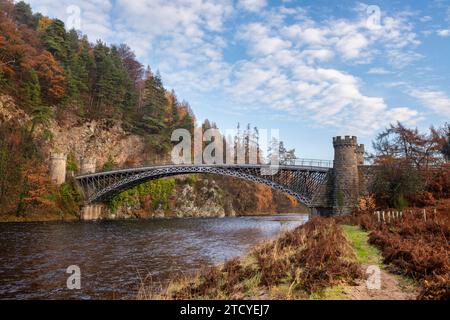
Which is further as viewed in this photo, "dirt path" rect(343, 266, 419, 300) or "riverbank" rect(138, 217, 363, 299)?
"riverbank" rect(138, 217, 363, 299)

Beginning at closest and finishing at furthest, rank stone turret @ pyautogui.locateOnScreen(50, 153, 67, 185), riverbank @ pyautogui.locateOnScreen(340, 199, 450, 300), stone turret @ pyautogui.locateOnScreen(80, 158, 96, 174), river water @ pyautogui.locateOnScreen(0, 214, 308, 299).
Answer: riverbank @ pyautogui.locateOnScreen(340, 199, 450, 300) < river water @ pyautogui.locateOnScreen(0, 214, 308, 299) < stone turret @ pyautogui.locateOnScreen(50, 153, 67, 185) < stone turret @ pyautogui.locateOnScreen(80, 158, 96, 174)

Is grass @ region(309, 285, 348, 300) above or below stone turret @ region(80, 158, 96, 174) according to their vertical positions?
below

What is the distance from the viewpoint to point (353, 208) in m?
33.4

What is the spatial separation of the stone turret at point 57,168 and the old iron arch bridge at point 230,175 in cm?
357

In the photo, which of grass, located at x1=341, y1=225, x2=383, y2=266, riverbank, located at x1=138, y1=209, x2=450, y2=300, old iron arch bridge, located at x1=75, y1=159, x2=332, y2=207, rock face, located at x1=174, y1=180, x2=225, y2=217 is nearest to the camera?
riverbank, located at x1=138, y1=209, x2=450, y2=300

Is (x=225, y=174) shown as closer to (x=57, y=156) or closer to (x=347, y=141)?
(x=347, y=141)

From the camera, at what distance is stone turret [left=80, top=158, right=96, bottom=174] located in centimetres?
6018

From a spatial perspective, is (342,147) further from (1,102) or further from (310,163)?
(1,102)

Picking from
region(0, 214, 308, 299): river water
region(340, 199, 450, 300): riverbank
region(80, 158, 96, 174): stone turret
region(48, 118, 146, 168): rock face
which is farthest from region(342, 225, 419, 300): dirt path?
region(80, 158, 96, 174): stone turret

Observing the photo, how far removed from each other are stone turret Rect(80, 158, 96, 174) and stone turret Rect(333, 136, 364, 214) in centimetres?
4331

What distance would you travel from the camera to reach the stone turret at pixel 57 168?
168ft

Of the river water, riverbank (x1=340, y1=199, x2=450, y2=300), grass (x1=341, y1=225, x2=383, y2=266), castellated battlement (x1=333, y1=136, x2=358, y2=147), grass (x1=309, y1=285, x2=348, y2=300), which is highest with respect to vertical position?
castellated battlement (x1=333, y1=136, x2=358, y2=147)

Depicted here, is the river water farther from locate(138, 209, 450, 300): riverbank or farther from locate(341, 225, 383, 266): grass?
locate(341, 225, 383, 266): grass

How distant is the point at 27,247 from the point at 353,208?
28407 mm
